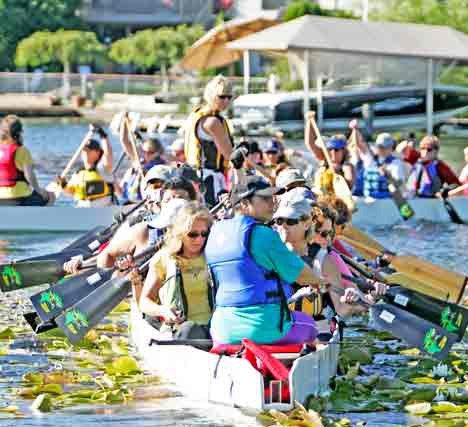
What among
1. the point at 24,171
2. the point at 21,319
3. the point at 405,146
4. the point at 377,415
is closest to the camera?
the point at 377,415

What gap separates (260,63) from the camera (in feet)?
215

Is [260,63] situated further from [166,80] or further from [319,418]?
[319,418]

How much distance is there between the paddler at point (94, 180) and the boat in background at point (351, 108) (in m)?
20.8

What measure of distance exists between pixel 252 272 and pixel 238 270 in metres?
0.09

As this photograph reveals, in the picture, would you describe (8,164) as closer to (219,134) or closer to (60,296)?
(219,134)

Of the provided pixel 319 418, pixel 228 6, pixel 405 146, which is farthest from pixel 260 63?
pixel 319 418

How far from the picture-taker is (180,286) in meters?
9.87

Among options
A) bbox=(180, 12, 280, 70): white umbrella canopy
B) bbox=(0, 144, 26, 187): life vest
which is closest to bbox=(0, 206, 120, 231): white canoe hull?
bbox=(0, 144, 26, 187): life vest

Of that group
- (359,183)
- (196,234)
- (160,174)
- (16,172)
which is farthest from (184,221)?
(359,183)

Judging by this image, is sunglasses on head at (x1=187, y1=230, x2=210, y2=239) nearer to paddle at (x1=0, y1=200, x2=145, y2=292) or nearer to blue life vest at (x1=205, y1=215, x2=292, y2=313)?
blue life vest at (x1=205, y1=215, x2=292, y2=313)

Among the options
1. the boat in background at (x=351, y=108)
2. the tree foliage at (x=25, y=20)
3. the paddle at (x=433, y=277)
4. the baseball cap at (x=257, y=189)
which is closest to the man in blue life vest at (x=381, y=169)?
the paddle at (x=433, y=277)

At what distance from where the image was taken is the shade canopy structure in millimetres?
36719

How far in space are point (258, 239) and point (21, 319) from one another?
4.66 metres

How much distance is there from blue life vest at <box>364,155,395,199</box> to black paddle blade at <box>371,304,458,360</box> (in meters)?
9.21
